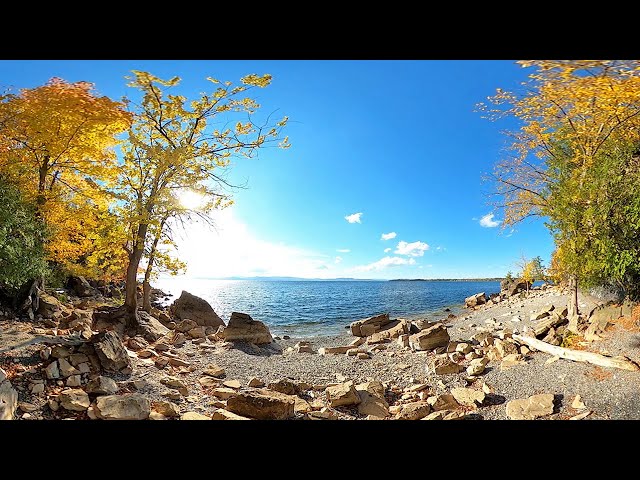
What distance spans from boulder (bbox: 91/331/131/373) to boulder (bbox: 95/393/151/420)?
132 centimetres

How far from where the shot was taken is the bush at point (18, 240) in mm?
6113

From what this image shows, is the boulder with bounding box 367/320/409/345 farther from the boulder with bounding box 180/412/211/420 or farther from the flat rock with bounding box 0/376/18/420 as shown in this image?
the flat rock with bounding box 0/376/18/420

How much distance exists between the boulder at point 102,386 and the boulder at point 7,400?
2.73ft

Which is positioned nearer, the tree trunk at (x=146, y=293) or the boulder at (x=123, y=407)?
the boulder at (x=123, y=407)

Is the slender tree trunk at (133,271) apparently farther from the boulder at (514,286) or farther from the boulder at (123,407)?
the boulder at (514,286)

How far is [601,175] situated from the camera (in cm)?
713

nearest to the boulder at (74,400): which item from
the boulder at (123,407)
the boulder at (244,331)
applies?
the boulder at (123,407)

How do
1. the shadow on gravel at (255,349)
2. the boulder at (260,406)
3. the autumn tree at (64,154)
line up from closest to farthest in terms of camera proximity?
1. the boulder at (260,406)
2. the autumn tree at (64,154)
3. the shadow on gravel at (255,349)

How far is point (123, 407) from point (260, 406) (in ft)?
5.57
